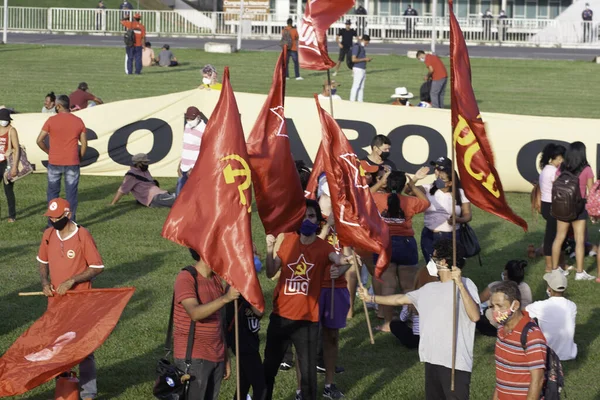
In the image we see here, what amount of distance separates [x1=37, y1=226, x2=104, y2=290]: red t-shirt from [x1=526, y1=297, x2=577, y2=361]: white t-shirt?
182 inches

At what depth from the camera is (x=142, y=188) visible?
19.3 m

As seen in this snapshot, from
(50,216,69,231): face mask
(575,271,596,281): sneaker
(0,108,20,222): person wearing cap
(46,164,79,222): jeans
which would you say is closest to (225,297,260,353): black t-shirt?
(50,216,69,231): face mask

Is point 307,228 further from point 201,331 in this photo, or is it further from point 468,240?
point 468,240

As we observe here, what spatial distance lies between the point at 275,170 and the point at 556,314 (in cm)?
361

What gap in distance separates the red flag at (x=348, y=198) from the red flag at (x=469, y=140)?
1.13 metres

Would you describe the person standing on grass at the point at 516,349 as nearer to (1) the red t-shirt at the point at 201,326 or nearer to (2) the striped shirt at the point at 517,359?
(2) the striped shirt at the point at 517,359

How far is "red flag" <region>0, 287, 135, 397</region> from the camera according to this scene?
9.74 meters

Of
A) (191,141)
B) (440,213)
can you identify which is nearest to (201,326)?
(440,213)

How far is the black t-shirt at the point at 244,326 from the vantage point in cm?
962

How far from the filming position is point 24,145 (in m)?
21.0

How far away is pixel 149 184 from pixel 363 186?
9.37m

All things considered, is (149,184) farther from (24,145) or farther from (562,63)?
(562,63)

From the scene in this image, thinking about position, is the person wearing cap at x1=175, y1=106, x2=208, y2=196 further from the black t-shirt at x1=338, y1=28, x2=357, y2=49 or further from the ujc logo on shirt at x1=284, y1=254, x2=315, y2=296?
the black t-shirt at x1=338, y1=28, x2=357, y2=49

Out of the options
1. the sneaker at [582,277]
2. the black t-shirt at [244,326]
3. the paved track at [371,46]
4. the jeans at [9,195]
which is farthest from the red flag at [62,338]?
the paved track at [371,46]
